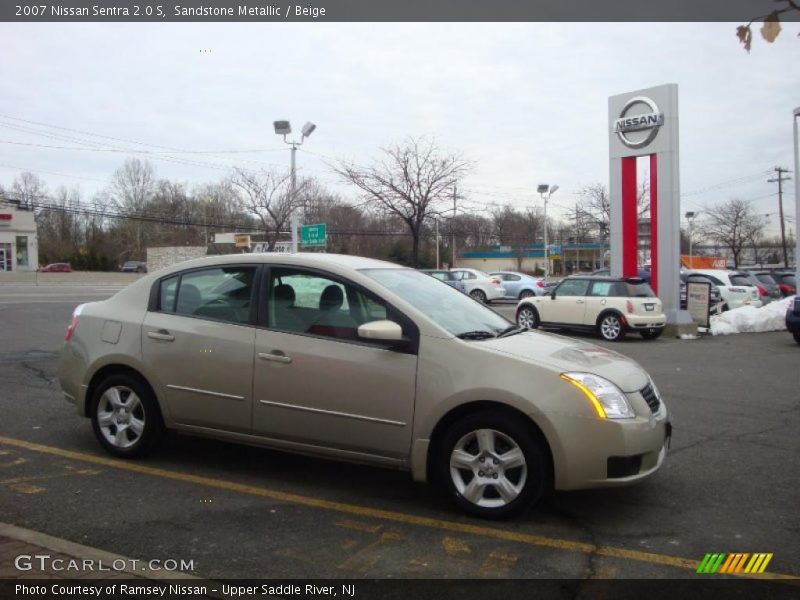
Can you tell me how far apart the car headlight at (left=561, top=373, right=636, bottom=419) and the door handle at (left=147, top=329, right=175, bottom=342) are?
293cm

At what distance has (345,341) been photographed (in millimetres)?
4578

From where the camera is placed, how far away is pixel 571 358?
4438 mm

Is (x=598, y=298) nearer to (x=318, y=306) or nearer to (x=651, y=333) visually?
(x=651, y=333)

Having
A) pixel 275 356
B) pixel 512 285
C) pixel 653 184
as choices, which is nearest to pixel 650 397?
pixel 275 356

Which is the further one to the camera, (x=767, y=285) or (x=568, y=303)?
(x=767, y=285)

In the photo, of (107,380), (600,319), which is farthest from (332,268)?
(600,319)

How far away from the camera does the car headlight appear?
403cm

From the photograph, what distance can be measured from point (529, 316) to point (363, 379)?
13.4m

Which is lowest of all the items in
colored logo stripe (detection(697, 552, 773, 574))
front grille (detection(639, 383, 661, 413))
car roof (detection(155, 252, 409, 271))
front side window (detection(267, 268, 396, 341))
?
colored logo stripe (detection(697, 552, 773, 574))

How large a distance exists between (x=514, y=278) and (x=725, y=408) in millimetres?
24012

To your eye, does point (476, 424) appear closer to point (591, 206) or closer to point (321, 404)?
point (321, 404)

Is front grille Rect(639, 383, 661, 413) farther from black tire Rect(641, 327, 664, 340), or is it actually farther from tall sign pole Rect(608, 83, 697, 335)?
tall sign pole Rect(608, 83, 697, 335)

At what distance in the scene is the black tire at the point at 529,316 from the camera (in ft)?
56.1

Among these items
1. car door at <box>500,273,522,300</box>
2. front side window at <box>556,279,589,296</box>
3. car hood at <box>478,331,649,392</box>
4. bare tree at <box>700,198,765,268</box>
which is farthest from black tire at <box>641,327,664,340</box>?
bare tree at <box>700,198,765,268</box>
